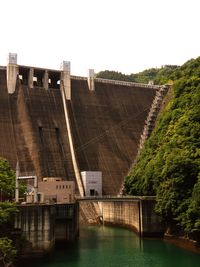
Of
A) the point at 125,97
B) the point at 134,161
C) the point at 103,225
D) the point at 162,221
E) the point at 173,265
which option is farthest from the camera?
the point at 125,97

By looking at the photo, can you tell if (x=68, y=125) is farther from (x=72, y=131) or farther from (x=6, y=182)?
(x=6, y=182)

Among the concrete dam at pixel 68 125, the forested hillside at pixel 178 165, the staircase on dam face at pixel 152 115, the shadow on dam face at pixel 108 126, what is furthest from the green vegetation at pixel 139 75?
the forested hillside at pixel 178 165

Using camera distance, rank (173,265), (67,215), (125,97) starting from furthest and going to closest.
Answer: (125,97) → (67,215) → (173,265)

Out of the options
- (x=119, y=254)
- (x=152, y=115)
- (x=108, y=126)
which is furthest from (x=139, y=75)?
(x=119, y=254)

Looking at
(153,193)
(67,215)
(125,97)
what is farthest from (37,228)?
(125,97)

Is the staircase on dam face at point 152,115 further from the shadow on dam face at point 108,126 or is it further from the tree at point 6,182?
the tree at point 6,182

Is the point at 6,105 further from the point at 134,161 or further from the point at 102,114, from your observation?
the point at 134,161
